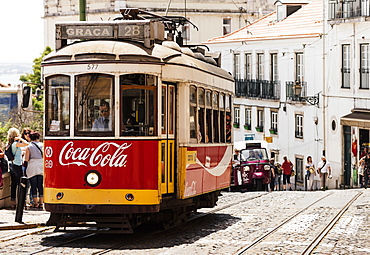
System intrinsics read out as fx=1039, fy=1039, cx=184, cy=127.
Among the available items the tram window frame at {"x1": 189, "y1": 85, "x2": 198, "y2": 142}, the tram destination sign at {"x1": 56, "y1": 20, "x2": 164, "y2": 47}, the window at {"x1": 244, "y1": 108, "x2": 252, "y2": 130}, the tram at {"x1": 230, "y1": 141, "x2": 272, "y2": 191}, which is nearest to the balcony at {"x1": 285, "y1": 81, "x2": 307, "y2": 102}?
the window at {"x1": 244, "y1": 108, "x2": 252, "y2": 130}

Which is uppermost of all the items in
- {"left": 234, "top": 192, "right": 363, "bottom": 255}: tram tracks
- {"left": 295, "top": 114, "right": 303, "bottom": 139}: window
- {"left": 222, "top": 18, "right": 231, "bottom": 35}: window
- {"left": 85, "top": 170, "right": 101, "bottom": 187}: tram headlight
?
{"left": 222, "top": 18, "right": 231, "bottom": 35}: window

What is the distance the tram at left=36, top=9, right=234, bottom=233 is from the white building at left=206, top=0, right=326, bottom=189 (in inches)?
1173

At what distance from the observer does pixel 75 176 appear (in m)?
15.8

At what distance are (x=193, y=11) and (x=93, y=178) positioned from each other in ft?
221

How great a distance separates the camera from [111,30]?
53.8ft

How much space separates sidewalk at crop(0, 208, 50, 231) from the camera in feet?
57.9

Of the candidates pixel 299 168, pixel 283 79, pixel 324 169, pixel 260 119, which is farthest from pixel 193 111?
pixel 260 119

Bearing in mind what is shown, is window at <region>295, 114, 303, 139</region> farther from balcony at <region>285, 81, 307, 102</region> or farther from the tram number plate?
the tram number plate

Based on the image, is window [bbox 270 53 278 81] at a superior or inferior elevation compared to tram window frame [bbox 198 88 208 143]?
superior

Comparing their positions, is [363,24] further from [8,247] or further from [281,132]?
[8,247]

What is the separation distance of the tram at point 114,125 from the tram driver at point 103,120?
15 millimetres

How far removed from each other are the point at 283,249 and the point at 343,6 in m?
32.5

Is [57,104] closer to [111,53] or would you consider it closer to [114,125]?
[114,125]

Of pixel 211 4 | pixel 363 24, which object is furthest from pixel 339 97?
pixel 211 4
